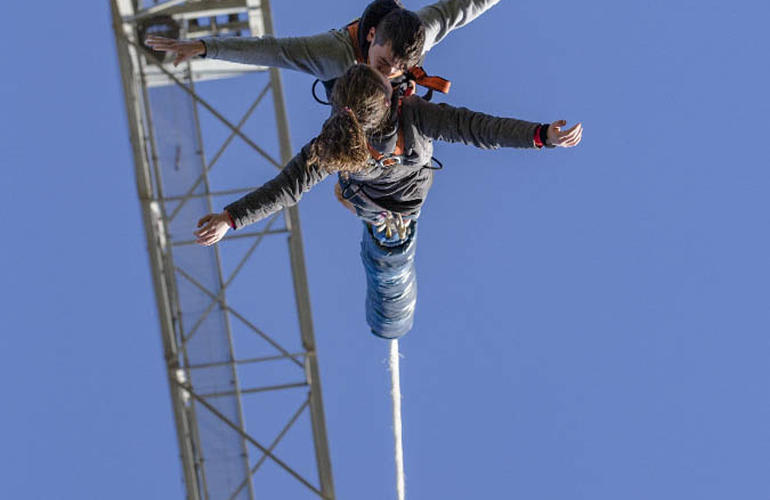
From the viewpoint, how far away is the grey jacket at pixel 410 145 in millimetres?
5375

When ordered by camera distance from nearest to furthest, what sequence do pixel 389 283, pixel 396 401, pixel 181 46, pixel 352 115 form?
pixel 352 115
pixel 181 46
pixel 389 283
pixel 396 401

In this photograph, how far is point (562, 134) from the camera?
5.21 metres

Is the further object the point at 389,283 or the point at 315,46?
the point at 389,283

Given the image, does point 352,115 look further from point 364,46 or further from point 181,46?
point 181,46

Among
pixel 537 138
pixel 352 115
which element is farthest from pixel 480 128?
pixel 352 115

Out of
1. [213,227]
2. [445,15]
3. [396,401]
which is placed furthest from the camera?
[396,401]

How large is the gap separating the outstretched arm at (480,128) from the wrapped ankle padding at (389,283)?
1.15 metres

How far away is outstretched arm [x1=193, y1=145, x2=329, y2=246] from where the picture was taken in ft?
18.2

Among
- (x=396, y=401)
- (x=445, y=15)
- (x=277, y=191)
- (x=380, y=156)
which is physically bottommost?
(x=396, y=401)

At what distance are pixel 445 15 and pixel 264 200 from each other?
1474 mm

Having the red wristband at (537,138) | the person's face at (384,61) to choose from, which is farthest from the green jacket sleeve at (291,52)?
the red wristband at (537,138)

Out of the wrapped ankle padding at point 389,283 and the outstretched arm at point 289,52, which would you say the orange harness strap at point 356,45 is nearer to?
the outstretched arm at point 289,52

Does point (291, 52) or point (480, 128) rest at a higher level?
point (291, 52)

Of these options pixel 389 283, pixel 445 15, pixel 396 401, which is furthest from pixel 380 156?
pixel 396 401
